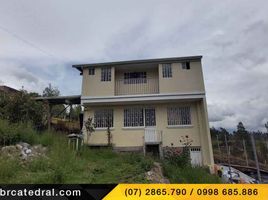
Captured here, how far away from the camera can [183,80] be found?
49.6 ft

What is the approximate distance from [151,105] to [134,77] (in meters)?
2.65

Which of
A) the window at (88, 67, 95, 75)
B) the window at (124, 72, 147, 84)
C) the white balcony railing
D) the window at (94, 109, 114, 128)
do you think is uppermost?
the window at (88, 67, 95, 75)

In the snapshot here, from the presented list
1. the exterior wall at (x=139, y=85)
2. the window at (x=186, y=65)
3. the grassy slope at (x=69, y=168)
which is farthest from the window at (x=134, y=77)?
the grassy slope at (x=69, y=168)

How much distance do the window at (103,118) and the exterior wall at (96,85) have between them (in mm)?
1282

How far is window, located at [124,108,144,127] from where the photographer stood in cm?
1526

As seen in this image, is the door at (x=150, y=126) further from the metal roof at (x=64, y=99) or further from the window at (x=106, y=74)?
the metal roof at (x=64, y=99)

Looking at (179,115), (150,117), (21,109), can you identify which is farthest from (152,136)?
(21,109)

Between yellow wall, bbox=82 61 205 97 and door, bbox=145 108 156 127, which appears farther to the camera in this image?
door, bbox=145 108 156 127

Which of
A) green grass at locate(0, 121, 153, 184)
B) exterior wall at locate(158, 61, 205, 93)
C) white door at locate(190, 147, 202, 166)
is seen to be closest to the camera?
green grass at locate(0, 121, 153, 184)

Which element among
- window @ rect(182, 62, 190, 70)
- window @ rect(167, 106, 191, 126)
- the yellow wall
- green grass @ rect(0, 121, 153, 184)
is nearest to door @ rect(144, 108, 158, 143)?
window @ rect(167, 106, 191, 126)

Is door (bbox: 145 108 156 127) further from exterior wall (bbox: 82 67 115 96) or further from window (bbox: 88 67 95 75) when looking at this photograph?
window (bbox: 88 67 95 75)

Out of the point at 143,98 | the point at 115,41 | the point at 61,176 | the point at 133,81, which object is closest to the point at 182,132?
the point at 143,98

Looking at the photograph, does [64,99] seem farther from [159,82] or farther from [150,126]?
[159,82]

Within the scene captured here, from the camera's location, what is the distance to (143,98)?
14.8 metres
